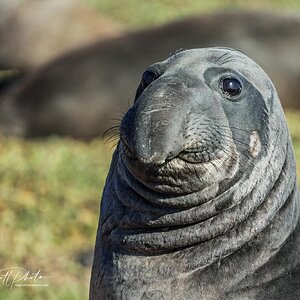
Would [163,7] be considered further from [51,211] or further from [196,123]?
[196,123]

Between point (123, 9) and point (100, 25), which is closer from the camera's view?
point (100, 25)

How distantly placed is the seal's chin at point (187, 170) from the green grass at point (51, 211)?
2162mm

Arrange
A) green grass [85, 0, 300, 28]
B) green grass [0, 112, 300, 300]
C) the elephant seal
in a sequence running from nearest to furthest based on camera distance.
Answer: the elephant seal, green grass [0, 112, 300, 300], green grass [85, 0, 300, 28]

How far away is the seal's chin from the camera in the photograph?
115 inches

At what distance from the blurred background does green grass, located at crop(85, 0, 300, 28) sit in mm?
419

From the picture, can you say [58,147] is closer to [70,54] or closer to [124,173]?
[70,54]

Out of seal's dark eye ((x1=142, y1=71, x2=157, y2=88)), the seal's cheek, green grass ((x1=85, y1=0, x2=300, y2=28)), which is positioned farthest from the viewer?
green grass ((x1=85, y1=0, x2=300, y2=28))

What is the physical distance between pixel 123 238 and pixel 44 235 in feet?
9.40

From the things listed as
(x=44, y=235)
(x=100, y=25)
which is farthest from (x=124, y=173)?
(x=100, y=25)

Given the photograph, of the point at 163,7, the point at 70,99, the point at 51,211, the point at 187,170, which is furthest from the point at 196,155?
the point at 163,7

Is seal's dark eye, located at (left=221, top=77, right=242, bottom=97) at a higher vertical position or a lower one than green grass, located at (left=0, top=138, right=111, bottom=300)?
higher

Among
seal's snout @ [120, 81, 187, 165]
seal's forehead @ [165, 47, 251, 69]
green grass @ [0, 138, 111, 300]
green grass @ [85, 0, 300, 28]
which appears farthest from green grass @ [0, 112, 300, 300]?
green grass @ [85, 0, 300, 28]

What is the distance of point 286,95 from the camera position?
30.9ft

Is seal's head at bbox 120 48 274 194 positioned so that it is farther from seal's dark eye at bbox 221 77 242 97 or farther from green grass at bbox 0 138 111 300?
green grass at bbox 0 138 111 300
